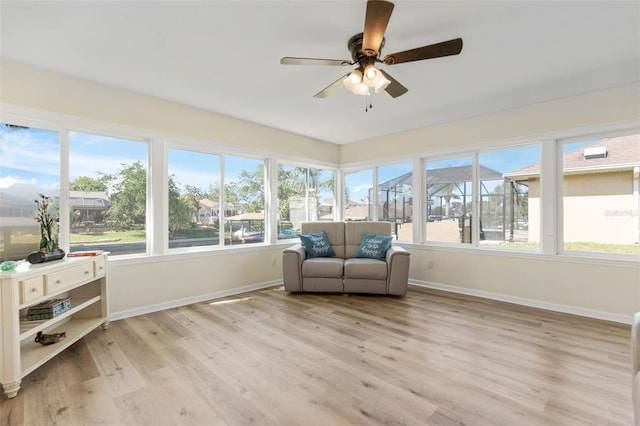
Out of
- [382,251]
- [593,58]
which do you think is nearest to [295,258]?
[382,251]

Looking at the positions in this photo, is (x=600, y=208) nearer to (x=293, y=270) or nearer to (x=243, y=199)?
(x=293, y=270)

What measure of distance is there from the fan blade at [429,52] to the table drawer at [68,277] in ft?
9.97

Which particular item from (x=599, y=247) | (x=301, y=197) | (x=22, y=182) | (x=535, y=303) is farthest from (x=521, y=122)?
(x=22, y=182)

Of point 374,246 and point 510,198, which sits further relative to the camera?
point 374,246

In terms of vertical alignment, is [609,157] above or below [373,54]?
below

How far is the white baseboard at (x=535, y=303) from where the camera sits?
3150 mm

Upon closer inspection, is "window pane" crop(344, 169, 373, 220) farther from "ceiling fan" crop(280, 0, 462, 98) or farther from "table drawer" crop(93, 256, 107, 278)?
"table drawer" crop(93, 256, 107, 278)

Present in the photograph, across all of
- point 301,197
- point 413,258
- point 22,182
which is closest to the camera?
point 22,182

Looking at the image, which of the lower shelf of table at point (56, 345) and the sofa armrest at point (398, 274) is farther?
the sofa armrest at point (398, 274)

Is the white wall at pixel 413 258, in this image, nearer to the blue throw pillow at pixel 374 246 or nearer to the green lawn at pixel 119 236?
the green lawn at pixel 119 236

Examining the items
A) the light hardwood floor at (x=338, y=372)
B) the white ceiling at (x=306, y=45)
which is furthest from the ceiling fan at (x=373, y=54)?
the light hardwood floor at (x=338, y=372)

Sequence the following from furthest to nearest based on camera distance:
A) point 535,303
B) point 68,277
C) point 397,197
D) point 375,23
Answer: point 397,197 < point 535,303 < point 68,277 < point 375,23

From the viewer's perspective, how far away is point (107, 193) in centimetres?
331

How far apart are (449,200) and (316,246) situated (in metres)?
2.22
